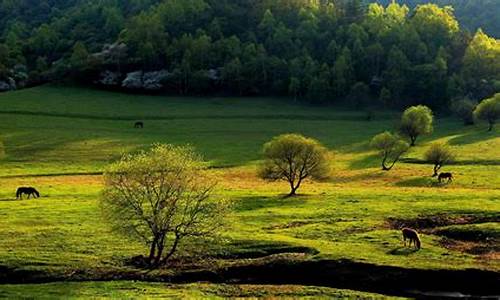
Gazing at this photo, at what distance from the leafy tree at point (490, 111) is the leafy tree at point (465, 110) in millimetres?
6537

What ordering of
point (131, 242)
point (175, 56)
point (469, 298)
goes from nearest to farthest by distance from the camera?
point (469, 298)
point (131, 242)
point (175, 56)

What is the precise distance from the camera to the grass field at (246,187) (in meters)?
44.8

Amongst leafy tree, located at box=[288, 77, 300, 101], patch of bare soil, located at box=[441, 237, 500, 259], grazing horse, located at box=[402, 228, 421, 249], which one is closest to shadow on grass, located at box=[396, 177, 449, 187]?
patch of bare soil, located at box=[441, 237, 500, 259]

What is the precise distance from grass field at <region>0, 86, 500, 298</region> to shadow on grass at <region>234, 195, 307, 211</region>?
223 mm

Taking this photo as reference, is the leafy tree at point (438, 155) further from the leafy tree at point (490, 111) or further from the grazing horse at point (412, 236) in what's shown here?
the leafy tree at point (490, 111)

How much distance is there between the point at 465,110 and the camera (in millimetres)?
130000

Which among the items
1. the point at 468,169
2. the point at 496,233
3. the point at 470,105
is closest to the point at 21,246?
the point at 496,233

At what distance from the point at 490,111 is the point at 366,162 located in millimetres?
39164

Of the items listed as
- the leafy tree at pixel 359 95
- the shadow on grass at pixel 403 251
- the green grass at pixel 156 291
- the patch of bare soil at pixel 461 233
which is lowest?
the green grass at pixel 156 291

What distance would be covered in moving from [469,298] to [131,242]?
2481 cm

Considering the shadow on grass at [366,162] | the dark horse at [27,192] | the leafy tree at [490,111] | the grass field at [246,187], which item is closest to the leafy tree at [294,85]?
the grass field at [246,187]

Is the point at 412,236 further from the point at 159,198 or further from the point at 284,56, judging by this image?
the point at 284,56

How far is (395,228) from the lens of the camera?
52.4 m

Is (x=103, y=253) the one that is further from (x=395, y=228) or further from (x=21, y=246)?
(x=395, y=228)
